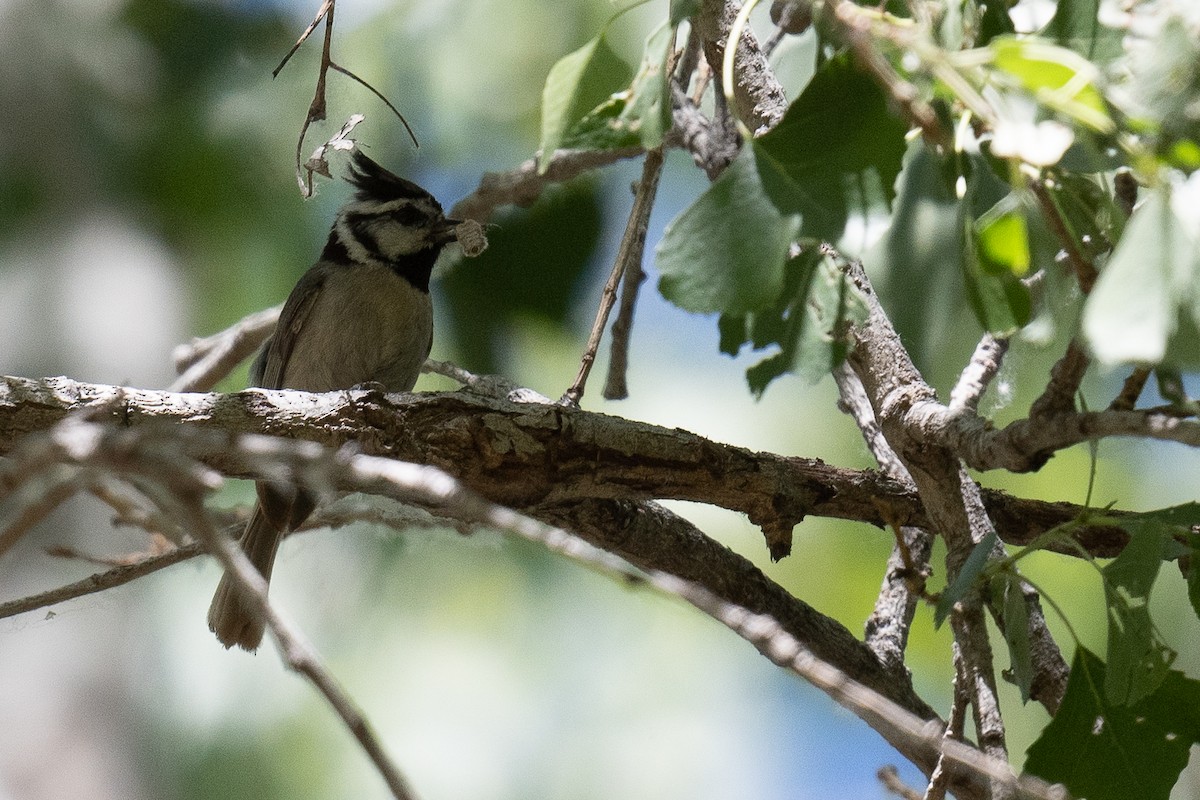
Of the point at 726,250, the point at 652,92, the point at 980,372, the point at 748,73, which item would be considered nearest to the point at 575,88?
the point at 652,92

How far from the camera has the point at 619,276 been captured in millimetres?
2316

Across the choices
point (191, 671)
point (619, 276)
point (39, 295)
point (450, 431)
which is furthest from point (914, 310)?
point (39, 295)

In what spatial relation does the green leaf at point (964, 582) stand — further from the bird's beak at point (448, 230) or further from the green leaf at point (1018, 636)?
the bird's beak at point (448, 230)

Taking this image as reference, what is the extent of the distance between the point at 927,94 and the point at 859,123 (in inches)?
7.1

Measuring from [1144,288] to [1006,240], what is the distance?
1.02 ft

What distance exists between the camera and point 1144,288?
3.16 feet

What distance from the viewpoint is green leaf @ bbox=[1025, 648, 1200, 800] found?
1534 mm

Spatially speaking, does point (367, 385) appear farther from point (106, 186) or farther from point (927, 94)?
point (106, 186)

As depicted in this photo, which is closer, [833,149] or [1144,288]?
[1144,288]

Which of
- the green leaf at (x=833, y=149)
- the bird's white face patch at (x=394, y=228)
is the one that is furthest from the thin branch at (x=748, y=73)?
the bird's white face patch at (x=394, y=228)

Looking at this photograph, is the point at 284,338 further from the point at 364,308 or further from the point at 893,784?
the point at 893,784

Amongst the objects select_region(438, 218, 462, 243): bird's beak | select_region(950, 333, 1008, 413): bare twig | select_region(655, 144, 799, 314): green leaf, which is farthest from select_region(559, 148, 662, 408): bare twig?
select_region(438, 218, 462, 243): bird's beak

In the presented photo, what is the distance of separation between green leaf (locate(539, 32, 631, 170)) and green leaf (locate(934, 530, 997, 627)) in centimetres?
73

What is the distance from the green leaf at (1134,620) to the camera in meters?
1.45
